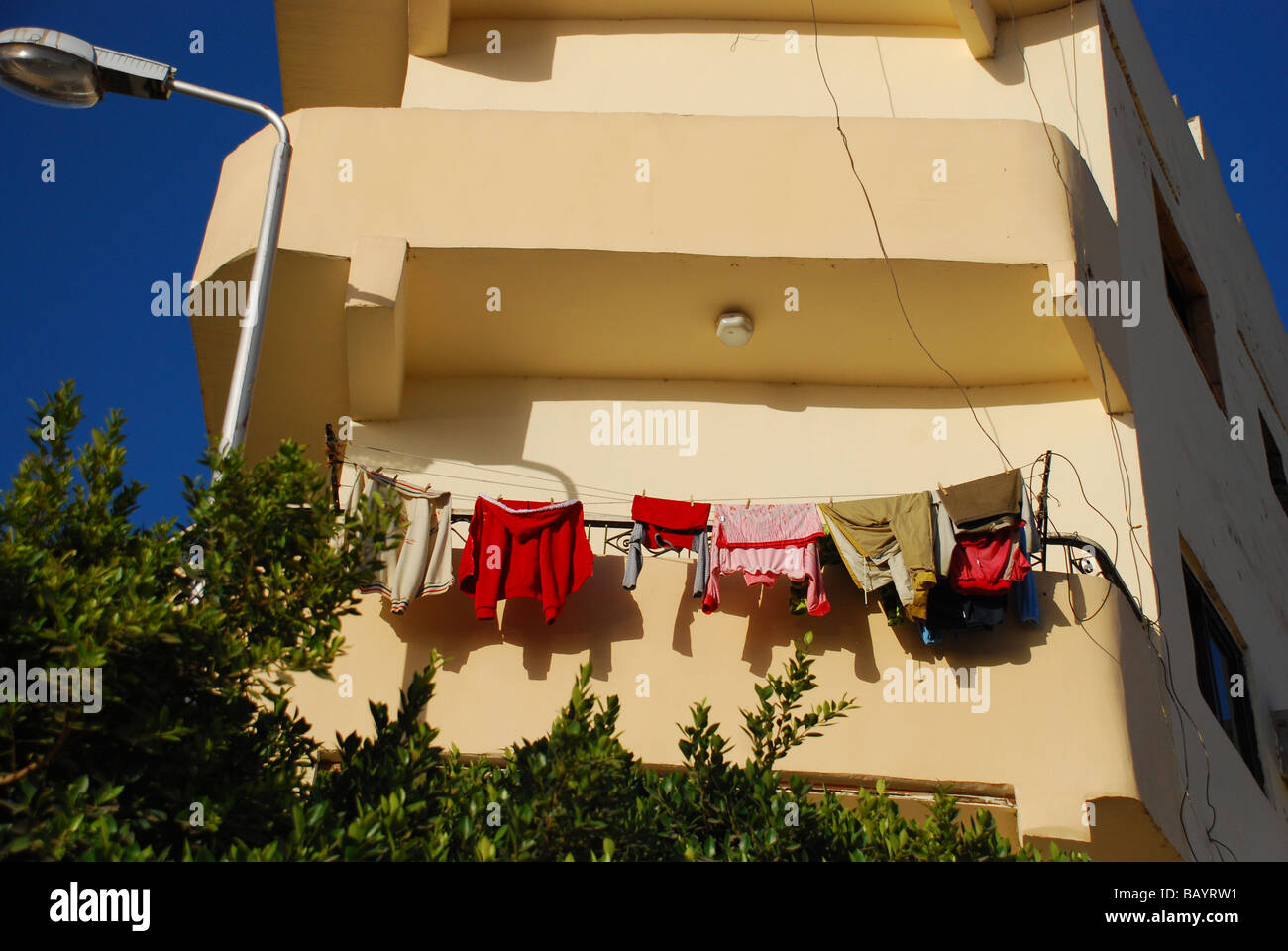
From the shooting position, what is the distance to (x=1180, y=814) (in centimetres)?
948

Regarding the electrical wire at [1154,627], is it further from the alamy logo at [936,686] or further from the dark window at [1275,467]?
the dark window at [1275,467]

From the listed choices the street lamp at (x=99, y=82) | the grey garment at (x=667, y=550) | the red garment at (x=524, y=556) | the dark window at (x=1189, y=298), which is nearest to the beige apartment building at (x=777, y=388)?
the grey garment at (x=667, y=550)

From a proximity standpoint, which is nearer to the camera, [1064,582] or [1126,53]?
[1064,582]

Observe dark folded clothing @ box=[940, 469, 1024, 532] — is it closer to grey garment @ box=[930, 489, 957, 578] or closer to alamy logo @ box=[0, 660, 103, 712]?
grey garment @ box=[930, 489, 957, 578]

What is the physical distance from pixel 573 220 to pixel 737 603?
3.15 meters

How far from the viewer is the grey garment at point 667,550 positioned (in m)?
9.55

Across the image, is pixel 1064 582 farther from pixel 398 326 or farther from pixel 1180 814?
pixel 398 326

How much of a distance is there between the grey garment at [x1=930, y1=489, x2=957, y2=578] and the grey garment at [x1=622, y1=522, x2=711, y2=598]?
150 cm

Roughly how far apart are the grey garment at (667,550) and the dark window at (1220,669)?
409 cm

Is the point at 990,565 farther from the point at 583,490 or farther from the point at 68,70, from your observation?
the point at 68,70

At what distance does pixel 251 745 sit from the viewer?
20.1 ft

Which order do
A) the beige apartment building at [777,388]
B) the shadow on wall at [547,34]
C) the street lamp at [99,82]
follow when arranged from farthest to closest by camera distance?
the shadow on wall at [547,34]
the beige apartment building at [777,388]
the street lamp at [99,82]
